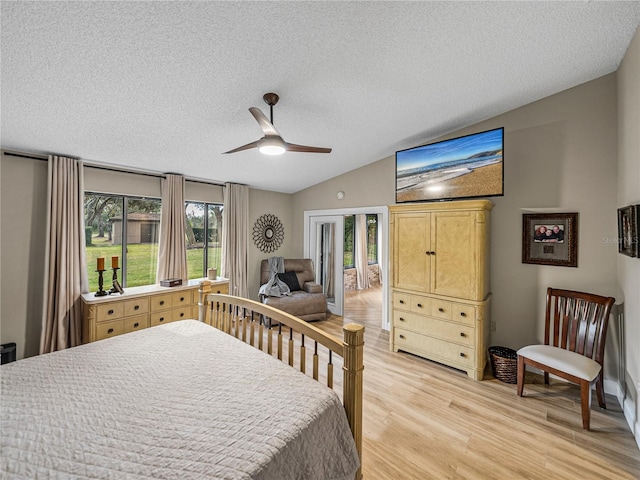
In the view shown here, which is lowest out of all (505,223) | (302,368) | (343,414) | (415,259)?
(343,414)

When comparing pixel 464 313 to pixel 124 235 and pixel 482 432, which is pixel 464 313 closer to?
pixel 482 432

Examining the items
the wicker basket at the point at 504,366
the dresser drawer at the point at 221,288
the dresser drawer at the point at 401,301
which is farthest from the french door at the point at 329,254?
the wicker basket at the point at 504,366

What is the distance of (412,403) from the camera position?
2.42 metres

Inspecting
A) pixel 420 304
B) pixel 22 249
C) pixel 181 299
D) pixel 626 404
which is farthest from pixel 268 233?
pixel 626 404

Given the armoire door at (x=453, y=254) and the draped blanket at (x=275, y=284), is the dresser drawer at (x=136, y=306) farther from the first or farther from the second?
the armoire door at (x=453, y=254)

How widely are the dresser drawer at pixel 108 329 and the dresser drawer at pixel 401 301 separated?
3258 millimetres

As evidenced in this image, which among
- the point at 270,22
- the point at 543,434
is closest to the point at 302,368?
the point at 543,434

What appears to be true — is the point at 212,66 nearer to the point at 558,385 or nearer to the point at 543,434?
the point at 543,434

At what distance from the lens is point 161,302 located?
350cm

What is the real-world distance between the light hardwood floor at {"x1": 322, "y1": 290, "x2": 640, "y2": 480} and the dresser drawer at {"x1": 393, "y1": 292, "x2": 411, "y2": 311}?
0.73 meters

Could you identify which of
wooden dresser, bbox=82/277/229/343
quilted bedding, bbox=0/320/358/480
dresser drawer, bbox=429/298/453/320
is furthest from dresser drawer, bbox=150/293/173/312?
dresser drawer, bbox=429/298/453/320

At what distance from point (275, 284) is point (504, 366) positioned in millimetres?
3206

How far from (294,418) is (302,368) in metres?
0.51

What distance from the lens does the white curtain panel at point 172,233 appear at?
151 inches
